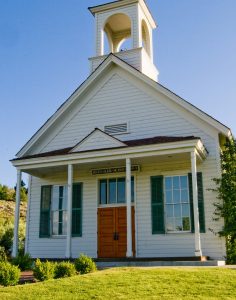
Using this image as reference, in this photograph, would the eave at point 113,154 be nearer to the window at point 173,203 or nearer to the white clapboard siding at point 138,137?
the window at point 173,203

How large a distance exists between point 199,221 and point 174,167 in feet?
7.38

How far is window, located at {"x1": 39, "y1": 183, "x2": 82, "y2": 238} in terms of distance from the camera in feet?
53.6

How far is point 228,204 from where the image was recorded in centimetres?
1395

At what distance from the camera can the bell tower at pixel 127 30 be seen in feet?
60.0

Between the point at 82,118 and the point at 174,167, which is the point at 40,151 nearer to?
the point at 82,118

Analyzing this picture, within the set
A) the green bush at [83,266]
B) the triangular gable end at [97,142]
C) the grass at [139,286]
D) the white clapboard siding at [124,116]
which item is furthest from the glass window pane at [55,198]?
the grass at [139,286]

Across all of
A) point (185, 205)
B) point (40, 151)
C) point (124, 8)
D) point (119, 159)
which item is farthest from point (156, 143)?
point (124, 8)

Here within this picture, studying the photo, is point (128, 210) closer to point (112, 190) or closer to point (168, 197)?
point (168, 197)

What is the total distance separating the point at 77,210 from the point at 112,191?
1.62 metres

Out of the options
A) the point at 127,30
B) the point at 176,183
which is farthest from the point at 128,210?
the point at 127,30

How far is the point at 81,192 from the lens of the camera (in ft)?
54.3

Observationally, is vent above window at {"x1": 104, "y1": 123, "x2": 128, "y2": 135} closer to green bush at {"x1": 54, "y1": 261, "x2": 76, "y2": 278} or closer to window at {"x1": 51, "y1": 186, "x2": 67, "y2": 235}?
window at {"x1": 51, "y1": 186, "x2": 67, "y2": 235}

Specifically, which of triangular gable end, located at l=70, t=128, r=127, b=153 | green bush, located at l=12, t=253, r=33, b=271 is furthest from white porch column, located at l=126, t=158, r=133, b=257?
green bush, located at l=12, t=253, r=33, b=271

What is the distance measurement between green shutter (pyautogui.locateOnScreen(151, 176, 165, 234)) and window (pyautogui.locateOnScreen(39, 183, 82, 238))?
10.1 feet
